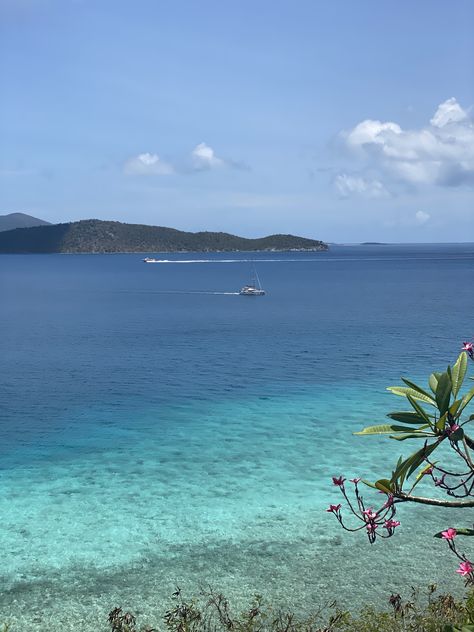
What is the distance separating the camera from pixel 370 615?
12.6 m

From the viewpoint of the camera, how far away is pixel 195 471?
72.6ft

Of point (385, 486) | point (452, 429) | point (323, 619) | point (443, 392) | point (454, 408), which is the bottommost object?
point (323, 619)

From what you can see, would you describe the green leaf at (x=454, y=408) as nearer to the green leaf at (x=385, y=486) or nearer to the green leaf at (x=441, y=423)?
the green leaf at (x=441, y=423)

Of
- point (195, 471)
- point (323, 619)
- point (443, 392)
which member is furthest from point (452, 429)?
point (195, 471)

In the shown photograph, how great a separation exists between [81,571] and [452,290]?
101m

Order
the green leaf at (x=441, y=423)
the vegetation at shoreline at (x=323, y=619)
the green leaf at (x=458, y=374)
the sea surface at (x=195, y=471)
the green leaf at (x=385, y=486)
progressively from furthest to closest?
the sea surface at (x=195, y=471), the vegetation at shoreline at (x=323, y=619), the green leaf at (x=458, y=374), the green leaf at (x=385, y=486), the green leaf at (x=441, y=423)

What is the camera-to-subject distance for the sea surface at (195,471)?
1475 cm

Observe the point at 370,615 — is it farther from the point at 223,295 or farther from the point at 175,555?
the point at 223,295

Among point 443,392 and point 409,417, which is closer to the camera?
point 443,392

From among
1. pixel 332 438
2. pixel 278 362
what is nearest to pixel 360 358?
pixel 278 362

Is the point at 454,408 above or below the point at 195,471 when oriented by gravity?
above

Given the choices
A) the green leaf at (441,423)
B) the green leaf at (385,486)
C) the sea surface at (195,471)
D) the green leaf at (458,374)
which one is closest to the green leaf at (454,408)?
the green leaf at (441,423)

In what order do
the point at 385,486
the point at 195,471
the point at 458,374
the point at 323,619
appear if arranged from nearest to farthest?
the point at 385,486, the point at 458,374, the point at 323,619, the point at 195,471

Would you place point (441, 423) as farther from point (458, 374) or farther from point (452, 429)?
point (458, 374)
